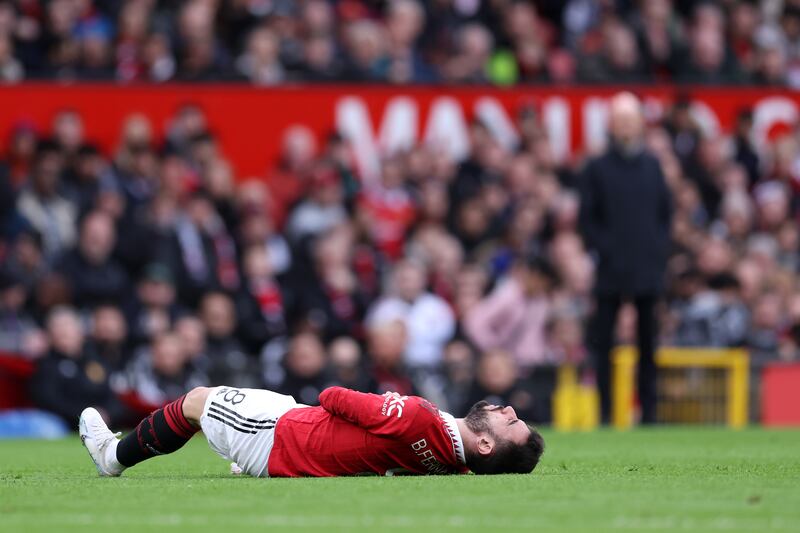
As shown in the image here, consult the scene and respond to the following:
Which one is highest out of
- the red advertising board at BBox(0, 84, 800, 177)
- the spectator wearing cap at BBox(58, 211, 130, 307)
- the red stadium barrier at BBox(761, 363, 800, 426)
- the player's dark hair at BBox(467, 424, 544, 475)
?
the red advertising board at BBox(0, 84, 800, 177)

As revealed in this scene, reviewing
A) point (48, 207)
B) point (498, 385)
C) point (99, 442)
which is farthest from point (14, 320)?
point (99, 442)

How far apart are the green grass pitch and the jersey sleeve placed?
0.25 meters

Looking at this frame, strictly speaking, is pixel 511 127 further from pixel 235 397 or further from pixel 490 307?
pixel 235 397

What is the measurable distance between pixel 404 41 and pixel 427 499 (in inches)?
484

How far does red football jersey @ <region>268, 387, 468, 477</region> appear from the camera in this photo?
792 cm

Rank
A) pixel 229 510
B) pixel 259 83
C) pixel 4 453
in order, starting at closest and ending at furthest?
1. pixel 229 510
2. pixel 4 453
3. pixel 259 83

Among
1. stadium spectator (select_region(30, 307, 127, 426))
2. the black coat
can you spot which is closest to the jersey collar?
the black coat

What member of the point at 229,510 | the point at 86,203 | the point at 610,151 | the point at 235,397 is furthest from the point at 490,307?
the point at 229,510

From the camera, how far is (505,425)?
8141mm

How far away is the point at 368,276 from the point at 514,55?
13.8ft

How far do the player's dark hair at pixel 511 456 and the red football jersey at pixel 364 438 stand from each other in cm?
8

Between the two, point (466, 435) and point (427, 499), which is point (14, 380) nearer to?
point (466, 435)

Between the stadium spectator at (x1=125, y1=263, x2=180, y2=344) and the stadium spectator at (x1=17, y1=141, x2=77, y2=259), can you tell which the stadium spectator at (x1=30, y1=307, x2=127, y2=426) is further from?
the stadium spectator at (x1=17, y1=141, x2=77, y2=259)

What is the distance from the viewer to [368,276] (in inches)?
656
